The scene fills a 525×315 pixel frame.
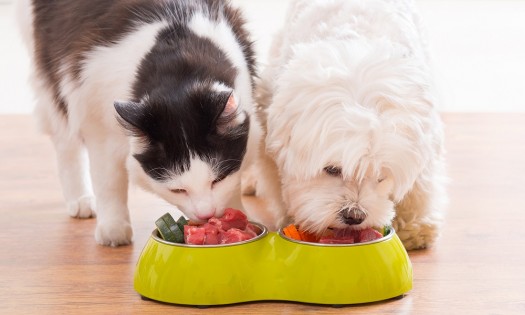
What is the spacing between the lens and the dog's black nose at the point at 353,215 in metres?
2.45

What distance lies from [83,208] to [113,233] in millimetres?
465

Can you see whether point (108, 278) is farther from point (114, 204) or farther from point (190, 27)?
point (190, 27)

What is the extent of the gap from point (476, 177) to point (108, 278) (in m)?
1.95

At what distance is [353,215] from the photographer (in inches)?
96.3

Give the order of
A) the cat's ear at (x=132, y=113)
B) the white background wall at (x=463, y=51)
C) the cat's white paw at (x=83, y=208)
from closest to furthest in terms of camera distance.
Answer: the cat's ear at (x=132, y=113) < the cat's white paw at (x=83, y=208) < the white background wall at (x=463, y=51)

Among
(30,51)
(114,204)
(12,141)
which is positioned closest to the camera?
(114,204)

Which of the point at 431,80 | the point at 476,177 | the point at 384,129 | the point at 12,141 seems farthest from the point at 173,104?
the point at 12,141

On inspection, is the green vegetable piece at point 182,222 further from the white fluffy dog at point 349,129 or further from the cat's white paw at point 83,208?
the cat's white paw at point 83,208

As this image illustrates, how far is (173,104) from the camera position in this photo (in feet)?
8.08

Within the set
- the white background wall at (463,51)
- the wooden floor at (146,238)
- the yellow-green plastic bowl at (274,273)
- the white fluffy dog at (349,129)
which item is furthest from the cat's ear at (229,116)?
the white background wall at (463,51)

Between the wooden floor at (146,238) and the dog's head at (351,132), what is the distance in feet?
0.94

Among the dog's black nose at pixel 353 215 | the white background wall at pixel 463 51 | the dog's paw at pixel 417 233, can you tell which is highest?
the dog's black nose at pixel 353 215

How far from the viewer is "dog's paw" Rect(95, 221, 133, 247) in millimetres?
3027

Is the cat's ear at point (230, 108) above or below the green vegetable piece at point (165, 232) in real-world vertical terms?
above
